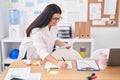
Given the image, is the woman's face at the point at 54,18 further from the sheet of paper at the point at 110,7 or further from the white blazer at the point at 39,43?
the sheet of paper at the point at 110,7

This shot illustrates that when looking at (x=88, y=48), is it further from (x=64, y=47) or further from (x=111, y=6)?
(x=64, y=47)

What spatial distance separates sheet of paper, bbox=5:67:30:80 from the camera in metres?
1.78

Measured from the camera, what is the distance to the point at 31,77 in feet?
5.78

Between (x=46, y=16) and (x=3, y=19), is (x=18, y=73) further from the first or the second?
(x=3, y=19)

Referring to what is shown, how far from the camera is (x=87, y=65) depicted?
2043mm

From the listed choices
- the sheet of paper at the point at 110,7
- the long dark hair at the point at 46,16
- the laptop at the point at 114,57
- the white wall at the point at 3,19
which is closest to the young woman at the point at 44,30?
the long dark hair at the point at 46,16

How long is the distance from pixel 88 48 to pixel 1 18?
1606mm

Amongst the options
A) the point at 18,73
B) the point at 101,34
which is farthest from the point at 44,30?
the point at 101,34

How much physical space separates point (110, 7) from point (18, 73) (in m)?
2.32

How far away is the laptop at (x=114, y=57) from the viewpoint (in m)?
1.90

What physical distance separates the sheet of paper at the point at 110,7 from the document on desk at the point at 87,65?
1.67 meters

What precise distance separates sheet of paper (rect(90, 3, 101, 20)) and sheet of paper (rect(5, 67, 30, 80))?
1991mm

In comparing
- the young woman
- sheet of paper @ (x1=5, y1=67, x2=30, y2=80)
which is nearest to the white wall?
the young woman

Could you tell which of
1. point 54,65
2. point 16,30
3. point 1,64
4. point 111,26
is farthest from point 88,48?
point 54,65
